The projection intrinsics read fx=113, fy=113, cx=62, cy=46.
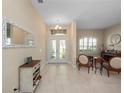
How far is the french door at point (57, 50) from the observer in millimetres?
9180

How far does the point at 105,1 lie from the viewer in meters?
4.27

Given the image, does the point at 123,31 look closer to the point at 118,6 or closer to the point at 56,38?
the point at 118,6

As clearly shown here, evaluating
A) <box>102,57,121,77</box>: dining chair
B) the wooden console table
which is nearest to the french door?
the wooden console table

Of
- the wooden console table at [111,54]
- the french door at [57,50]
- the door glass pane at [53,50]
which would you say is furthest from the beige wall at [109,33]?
the door glass pane at [53,50]

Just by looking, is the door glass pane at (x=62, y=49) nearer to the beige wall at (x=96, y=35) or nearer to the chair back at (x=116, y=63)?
the beige wall at (x=96, y=35)

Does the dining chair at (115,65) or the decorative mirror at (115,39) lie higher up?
the decorative mirror at (115,39)

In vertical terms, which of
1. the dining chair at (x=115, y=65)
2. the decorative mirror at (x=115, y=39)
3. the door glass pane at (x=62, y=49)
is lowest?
the dining chair at (x=115, y=65)

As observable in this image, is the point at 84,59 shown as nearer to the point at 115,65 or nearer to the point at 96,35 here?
the point at 115,65

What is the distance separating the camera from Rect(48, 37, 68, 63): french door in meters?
9.18

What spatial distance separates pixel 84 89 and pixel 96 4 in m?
3.27

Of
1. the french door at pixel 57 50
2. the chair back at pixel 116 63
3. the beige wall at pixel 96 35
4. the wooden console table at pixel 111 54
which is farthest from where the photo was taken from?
the beige wall at pixel 96 35

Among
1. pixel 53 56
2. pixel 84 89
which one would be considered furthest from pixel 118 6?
pixel 53 56

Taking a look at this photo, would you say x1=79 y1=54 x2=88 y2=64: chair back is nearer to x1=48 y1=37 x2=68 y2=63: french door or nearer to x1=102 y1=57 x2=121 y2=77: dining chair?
x1=102 y1=57 x2=121 y2=77: dining chair

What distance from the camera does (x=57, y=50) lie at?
30.1 ft
